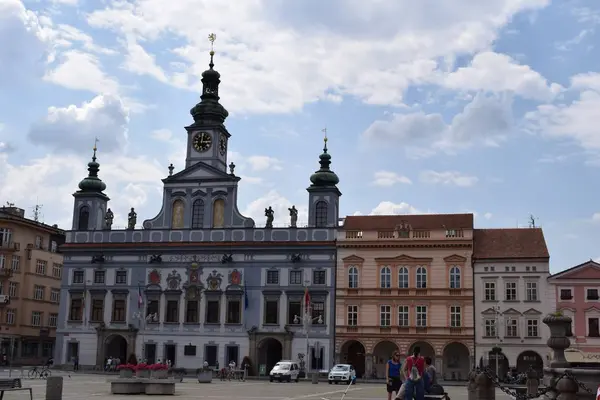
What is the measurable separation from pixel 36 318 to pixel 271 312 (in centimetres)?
2741

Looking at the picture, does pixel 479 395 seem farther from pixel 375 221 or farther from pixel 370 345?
pixel 375 221

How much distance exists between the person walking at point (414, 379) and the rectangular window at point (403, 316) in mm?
40630

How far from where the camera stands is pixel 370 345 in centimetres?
6238

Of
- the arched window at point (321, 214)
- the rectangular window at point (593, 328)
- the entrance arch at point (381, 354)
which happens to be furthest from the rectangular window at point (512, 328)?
the arched window at point (321, 214)

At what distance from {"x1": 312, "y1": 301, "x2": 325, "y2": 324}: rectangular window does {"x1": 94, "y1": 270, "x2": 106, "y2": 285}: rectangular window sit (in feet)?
60.2

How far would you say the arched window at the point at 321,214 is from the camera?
6638 centimetres

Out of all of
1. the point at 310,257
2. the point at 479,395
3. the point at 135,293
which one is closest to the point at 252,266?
the point at 310,257

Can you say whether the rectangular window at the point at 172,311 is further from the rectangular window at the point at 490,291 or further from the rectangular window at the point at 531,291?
the rectangular window at the point at 531,291

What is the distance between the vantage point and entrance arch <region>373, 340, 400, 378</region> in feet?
206

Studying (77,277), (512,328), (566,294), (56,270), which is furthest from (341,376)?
(56,270)

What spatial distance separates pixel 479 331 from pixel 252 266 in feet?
60.9

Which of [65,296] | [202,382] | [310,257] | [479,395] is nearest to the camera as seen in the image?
[479,395]

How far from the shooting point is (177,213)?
225ft

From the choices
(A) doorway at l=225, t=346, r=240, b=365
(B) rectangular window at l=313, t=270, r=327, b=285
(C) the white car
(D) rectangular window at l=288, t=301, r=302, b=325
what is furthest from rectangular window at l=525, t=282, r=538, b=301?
(A) doorway at l=225, t=346, r=240, b=365
